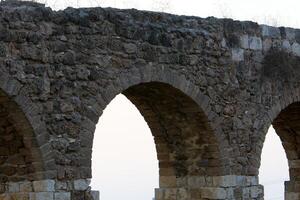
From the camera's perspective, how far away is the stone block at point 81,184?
9.50 m

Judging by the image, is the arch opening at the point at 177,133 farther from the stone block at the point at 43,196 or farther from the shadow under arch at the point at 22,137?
the stone block at the point at 43,196

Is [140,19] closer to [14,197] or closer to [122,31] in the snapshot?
[122,31]

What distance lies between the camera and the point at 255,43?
12.1 meters

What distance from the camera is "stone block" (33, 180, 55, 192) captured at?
9203 millimetres

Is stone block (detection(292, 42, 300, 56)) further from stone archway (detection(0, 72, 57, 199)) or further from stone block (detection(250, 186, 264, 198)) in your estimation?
stone archway (detection(0, 72, 57, 199))

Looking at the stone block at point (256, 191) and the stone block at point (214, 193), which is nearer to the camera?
the stone block at point (214, 193)

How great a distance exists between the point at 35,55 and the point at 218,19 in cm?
341

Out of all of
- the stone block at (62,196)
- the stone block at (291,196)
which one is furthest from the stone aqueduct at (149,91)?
the stone block at (291,196)

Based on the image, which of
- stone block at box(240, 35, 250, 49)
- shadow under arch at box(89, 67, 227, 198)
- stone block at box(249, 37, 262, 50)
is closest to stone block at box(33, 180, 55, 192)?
shadow under arch at box(89, 67, 227, 198)

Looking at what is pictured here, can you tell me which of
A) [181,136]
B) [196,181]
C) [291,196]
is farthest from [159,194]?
Result: [291,196]

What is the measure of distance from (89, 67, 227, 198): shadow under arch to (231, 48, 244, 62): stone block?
3.29 ft

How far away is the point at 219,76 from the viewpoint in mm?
11414

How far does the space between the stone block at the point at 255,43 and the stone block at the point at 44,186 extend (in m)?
4.30

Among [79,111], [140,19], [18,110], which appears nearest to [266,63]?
[140,19]
